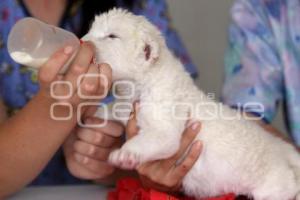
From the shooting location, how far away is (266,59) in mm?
1027

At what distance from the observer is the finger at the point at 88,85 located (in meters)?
0.64

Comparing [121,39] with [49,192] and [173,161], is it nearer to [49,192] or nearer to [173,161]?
[173,161]

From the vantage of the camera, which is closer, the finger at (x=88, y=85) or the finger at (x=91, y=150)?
the finger at (x=88, y=85)

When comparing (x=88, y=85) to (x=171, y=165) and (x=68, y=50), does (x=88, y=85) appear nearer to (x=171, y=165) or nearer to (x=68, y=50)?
(x=68, y=50)

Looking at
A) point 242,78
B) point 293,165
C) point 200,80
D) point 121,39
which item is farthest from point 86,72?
point 200,80

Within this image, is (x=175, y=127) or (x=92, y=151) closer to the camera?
(x=175, y=127)

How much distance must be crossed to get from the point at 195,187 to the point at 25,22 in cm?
31

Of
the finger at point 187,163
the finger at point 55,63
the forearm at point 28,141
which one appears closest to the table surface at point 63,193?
the forearm at point 28,141

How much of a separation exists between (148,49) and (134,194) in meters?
0.21

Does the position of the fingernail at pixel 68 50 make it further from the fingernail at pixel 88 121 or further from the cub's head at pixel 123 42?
the fingernail at pixel 88 121

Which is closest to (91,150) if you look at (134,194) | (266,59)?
(134,194)

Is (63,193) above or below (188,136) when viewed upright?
below

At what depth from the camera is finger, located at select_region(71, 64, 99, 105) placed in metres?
0.64

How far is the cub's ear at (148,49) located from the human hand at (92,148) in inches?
6.1
